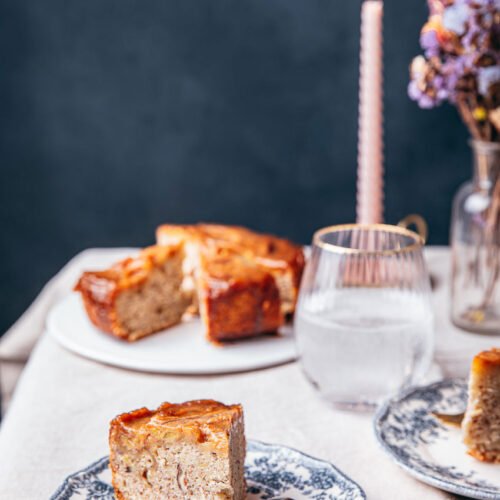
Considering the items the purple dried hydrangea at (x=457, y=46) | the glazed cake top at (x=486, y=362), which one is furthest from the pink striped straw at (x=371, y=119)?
the glazed cake top at (x=486, y=362)

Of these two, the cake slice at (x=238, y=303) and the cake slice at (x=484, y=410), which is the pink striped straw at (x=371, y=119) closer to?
the cake slice at (x=238, y=303)

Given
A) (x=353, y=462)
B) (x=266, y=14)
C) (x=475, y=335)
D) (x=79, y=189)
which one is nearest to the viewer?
(x=353, y=462)

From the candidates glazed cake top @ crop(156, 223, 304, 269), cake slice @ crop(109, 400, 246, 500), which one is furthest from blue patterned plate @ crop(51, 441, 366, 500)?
glazed cake top @ crop(156, 223, 304, 269)

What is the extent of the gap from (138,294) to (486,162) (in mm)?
687

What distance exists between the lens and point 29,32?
3.04m

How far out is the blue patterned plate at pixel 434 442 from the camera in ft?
3.40

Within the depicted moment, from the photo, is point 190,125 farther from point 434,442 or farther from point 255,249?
point 434,442

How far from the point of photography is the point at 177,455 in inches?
38.0

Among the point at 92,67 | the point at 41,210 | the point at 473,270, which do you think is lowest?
the point at 41,210

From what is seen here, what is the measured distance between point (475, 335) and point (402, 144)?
1670 mm

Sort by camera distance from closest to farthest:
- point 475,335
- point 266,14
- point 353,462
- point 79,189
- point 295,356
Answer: point 353,462 < point 295,356 < point 475,335 < point 266,14 < point 79,189

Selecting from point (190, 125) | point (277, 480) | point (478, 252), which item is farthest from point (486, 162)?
point (190, 125)

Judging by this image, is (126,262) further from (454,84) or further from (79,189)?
(79,189)

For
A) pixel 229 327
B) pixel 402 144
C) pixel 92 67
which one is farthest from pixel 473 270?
pixel 92 67
